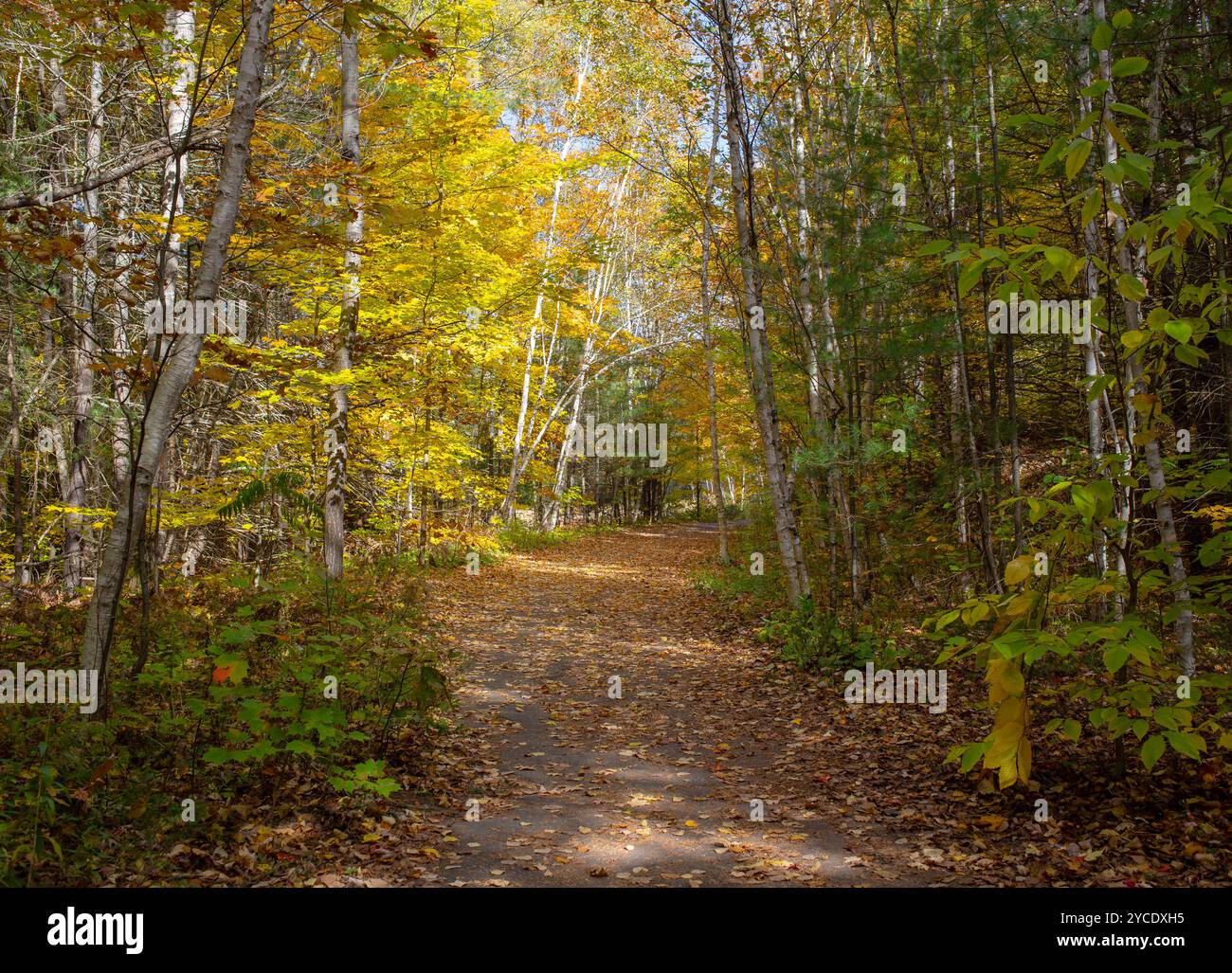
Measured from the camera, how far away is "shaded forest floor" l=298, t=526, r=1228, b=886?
13.2 feet

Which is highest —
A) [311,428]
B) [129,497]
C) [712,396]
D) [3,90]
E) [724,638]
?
[3,90]

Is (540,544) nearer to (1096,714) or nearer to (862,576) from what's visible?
(862,576)

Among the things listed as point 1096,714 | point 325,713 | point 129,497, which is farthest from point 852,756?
point 129,497

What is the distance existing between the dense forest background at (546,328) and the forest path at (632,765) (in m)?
0.61

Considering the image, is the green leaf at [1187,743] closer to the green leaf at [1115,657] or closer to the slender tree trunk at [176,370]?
the green leaf at [1115,657]

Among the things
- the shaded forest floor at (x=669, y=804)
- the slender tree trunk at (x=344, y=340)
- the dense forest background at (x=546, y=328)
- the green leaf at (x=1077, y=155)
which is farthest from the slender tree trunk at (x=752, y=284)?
the green leaf at (x=1077, y=155)

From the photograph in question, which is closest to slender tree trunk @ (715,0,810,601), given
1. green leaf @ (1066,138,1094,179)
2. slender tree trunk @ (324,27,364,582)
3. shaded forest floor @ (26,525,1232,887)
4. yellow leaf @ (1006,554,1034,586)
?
shaded forest floor @ (26,525,1232,887)

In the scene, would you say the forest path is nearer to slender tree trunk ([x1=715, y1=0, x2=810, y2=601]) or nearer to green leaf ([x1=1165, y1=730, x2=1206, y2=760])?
green leaf ([x1=1165, y1=730, x2=1206, y2=760])

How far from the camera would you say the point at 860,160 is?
905 centimetres

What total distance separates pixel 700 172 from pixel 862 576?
37.2 feet

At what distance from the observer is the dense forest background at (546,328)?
4191 mm
